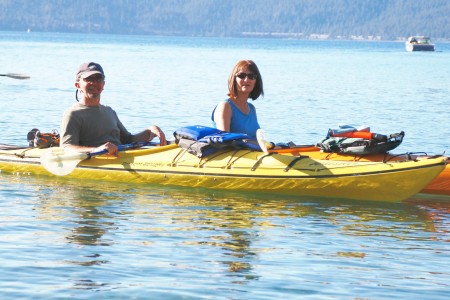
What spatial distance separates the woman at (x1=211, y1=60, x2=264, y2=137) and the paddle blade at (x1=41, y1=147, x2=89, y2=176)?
1638mm

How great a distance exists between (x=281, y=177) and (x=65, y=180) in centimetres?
286

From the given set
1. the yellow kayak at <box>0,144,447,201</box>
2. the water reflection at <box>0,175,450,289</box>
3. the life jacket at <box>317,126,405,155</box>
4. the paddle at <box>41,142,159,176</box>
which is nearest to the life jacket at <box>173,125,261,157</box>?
the yellow kayak at <box>0,144,447,201</box>

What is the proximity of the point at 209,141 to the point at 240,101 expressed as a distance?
557 millimetres

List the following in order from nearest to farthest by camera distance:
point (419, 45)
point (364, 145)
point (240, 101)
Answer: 1. point (240, 101)
2. point (364, 145)
3. point (419, 45)

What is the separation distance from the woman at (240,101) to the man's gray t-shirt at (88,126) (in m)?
1.25

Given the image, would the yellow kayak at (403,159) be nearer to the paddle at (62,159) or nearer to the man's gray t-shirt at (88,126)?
the man's gray t-shirt at (88,126)

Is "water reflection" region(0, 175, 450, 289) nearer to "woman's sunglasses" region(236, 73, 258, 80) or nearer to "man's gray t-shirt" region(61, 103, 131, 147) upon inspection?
"man's gray t-shirt" region(61, 103, 131, 147)

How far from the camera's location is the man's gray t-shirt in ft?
39.2

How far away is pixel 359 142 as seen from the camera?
12.5 m

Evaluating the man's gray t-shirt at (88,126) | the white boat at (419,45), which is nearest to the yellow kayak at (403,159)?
the man's gray t-shirt at (88,126)

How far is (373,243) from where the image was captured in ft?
32.4

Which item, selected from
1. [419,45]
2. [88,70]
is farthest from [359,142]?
[419,45]

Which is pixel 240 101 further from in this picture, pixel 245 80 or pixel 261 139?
pixel 261 139

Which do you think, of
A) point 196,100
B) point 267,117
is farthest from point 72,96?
point 267,117
